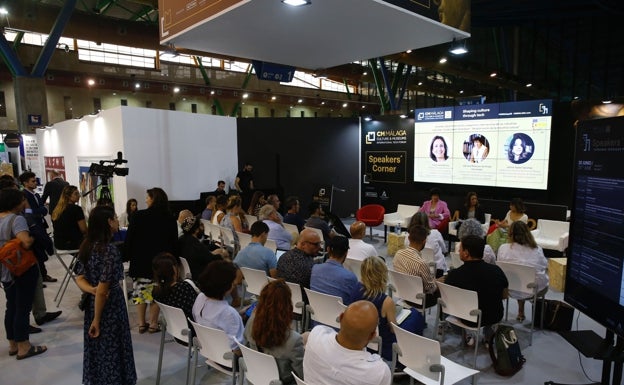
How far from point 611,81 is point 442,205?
17.4 m

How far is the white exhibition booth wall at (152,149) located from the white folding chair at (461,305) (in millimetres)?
6704

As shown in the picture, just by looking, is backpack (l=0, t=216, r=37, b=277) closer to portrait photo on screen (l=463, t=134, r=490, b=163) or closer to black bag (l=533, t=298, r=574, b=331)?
black bag (l=533, t=298, r=574, b=331)

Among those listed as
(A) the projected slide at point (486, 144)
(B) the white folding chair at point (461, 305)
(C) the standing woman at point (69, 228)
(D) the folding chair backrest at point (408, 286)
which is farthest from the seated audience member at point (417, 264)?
(A) the projected slide at point (486, 144)

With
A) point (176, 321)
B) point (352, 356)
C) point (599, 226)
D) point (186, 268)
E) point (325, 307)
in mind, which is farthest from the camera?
point (186, 268)

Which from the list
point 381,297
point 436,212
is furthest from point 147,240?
point 436,212

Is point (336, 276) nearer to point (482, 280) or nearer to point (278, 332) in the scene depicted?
point (278, 332)

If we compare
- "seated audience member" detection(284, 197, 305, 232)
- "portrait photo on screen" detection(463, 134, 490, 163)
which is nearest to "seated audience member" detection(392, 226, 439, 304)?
"seated audience member" detection(284, 197, 305, 232)

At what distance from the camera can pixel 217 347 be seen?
2457 millimetres

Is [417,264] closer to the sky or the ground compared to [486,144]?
closer to the ground

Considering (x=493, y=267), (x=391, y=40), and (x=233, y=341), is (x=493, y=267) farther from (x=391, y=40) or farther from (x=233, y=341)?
(x=391, y=40)

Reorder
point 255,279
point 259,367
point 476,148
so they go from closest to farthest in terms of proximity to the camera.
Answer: point 259,367, point 255,279, point 476,148

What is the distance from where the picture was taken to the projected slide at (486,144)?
8.07 meters

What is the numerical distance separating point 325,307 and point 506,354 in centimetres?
158

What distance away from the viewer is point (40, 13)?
909cm
